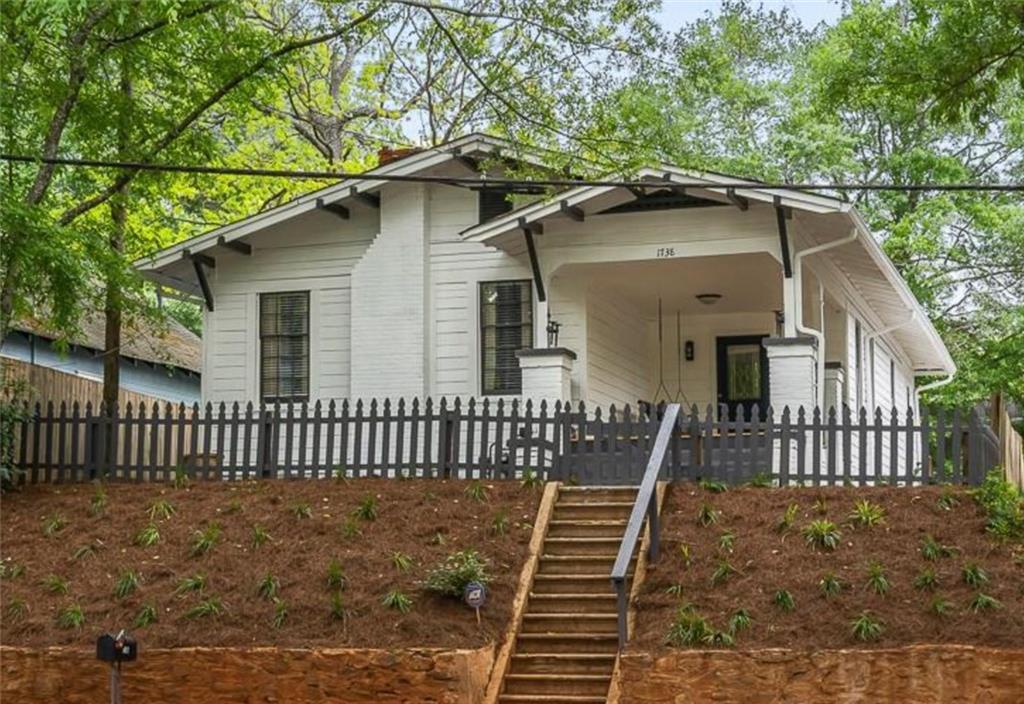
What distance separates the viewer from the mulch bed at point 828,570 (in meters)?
13.7

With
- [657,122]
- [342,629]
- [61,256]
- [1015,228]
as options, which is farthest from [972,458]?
[1015,228]

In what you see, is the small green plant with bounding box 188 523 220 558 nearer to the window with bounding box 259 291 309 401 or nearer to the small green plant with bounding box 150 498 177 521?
the small green plant with bounding box 150 498 177 521

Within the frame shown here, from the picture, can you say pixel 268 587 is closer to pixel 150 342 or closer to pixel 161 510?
pixel 161 510

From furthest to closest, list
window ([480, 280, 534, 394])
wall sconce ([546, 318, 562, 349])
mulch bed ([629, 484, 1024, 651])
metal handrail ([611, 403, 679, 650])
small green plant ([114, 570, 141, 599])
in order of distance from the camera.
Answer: window ([480, 280, 534, 394]), wall sconce ([546, 318, 562, 349]), small green plant ([114, 570, 141, 599]), metal handrail ([611, 403, 679, 650]), mulch bed ([629, 484, 1024, 651])

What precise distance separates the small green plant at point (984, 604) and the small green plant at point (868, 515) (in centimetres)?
212

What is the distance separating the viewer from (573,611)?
50.5ft

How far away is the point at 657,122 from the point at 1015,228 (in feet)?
62.4

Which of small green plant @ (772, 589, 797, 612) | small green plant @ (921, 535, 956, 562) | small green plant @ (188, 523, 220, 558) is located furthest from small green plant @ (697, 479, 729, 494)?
small green plant @ (188, 523, 220, 558)

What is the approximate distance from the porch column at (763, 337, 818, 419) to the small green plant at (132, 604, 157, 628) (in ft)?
28.2

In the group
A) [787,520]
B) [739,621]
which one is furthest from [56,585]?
[787,520]

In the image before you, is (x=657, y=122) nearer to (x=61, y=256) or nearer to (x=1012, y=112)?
(x=61, y=256)

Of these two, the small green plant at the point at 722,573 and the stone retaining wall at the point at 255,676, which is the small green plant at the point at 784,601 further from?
the stone retaining wall at the point at 255,676

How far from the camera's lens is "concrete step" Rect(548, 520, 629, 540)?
55.5ft

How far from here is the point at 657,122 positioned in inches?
790
